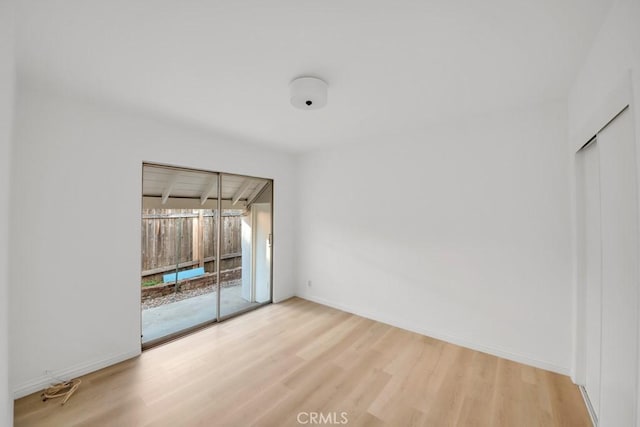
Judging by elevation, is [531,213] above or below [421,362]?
above

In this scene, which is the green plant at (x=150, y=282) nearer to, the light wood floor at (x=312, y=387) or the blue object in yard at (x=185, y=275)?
the blue object in yard at (x=185, y=275)

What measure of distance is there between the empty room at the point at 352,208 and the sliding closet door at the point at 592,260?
30mm

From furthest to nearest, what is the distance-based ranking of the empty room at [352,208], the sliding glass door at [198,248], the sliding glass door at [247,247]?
1. the sliding glass door at [247,247]
2. the sliding glass door at [198,248]
3. the empty room at [352,208]

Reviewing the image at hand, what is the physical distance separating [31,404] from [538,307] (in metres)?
4.38

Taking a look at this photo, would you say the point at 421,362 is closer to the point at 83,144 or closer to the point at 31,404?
the point at 31,404

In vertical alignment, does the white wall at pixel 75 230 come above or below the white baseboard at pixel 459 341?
above

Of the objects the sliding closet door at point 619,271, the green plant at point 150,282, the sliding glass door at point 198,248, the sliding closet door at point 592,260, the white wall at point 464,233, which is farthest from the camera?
the sliding glass door at point 198,248

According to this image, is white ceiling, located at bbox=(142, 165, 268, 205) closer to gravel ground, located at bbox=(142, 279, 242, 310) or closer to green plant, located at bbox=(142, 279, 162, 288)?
green plant, located at bbox=(142, 279, 162, 288)

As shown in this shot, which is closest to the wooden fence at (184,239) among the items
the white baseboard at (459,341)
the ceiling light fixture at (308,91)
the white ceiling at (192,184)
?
the white ceiling at (192,184)

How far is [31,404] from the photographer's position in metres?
1.92

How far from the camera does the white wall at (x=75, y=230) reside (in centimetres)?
200

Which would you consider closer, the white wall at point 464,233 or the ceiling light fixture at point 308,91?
the ceiling light fixture at point 308,91

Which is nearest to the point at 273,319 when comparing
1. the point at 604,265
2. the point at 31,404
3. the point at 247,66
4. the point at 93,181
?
the point at 31,404

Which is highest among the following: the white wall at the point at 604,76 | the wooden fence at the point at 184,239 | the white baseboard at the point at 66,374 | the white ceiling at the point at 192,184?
the white wall at the point at 604,76
